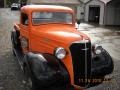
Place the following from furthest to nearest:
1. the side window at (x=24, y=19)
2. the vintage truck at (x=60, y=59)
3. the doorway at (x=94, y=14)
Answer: the doorway at (x=94, y=14) < the side window at (x=24, y=19) < the vintage truck at (x=60, y=59)

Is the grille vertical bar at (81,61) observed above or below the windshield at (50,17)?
below

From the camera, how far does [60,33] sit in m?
7.18

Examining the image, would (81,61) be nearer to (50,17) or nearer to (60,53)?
(60,53)

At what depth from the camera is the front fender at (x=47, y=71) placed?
6000 mm

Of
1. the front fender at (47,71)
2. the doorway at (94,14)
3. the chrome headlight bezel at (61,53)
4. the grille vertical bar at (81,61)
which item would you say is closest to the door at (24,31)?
the front fender at (47,71)

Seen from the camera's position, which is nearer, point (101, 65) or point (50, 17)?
point (101, 65)

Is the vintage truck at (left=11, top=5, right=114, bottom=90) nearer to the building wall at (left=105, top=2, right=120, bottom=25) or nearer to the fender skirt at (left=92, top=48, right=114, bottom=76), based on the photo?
the fender skirt at (left=92, top=48, right=114, bottom=76)

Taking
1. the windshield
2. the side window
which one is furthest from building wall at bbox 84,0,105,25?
the windshield

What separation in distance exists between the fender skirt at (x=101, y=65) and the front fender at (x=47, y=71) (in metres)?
0.96

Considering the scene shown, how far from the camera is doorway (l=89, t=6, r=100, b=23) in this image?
108 ft

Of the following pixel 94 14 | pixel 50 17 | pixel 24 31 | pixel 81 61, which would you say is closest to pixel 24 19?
pixel 24 31

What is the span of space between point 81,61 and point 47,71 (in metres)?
0.92

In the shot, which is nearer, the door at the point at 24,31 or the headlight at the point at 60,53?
the headlight at the point at 60,53

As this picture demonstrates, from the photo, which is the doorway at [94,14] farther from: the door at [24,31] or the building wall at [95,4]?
the door at [24,31]
